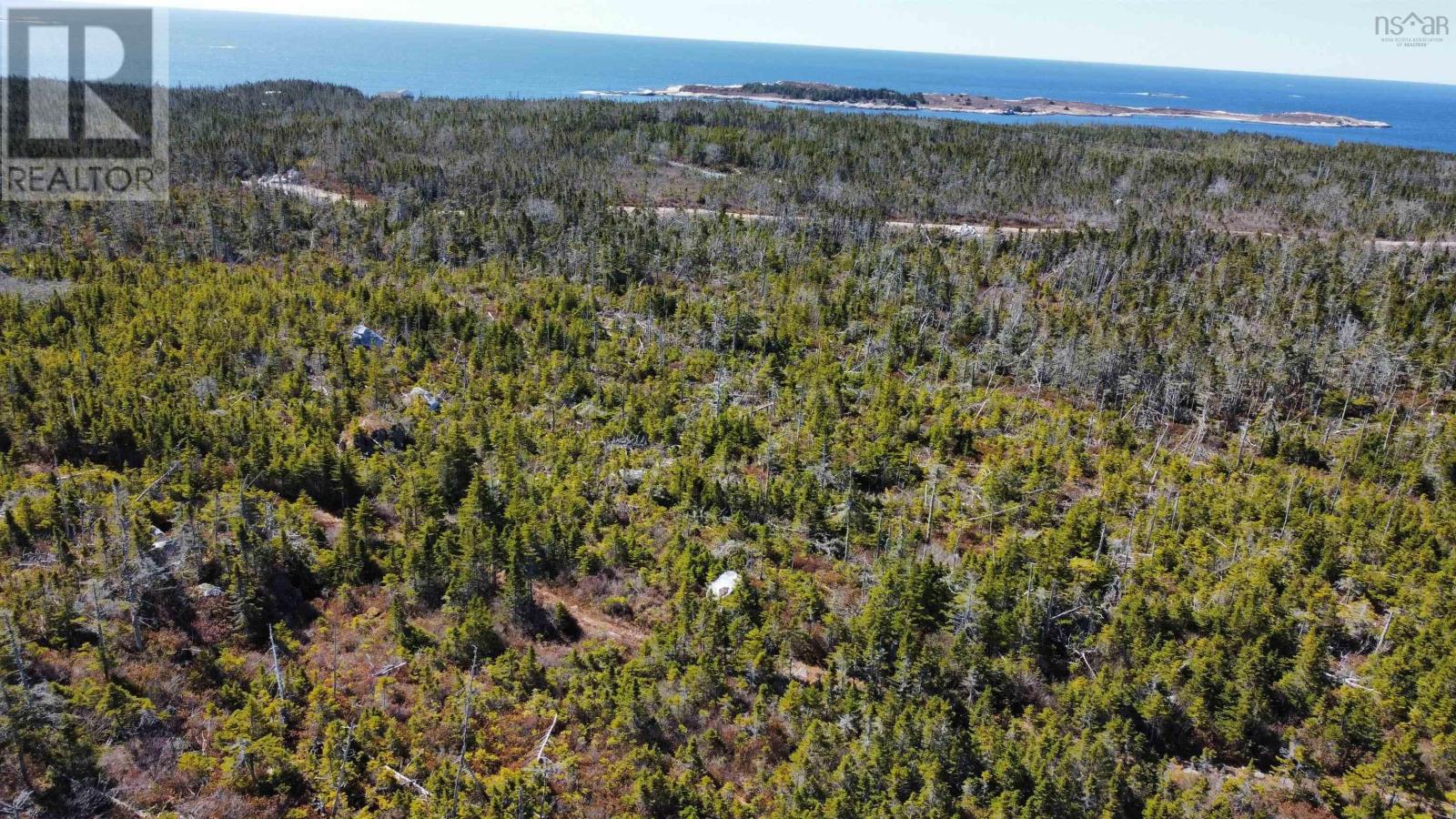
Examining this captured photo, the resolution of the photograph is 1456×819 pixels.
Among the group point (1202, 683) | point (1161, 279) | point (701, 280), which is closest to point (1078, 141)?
point (1161, 279)

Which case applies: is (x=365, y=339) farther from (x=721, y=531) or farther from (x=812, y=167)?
(x=812, y=167)

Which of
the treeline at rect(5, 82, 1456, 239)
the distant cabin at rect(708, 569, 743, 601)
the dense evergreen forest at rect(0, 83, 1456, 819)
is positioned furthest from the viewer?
the treeline at rect(5, 82, 1456, 239)

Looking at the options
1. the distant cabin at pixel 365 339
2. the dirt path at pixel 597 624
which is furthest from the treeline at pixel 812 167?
the dirt path at pixel 597 624

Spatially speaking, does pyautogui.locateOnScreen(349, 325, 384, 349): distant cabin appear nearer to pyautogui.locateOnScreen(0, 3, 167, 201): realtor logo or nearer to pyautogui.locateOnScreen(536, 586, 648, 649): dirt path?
pyautogui.locateOnScreen(536, 586, 648, 649): dirt path

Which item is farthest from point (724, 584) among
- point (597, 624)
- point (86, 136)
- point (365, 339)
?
point (86, 136)

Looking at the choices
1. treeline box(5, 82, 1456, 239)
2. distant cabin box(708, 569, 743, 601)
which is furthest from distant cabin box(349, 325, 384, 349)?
treeline box(5, 82, 1456, 239)

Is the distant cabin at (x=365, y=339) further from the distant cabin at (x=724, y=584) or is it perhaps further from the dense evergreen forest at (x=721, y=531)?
the distant cabin at (x=724, y=584)
